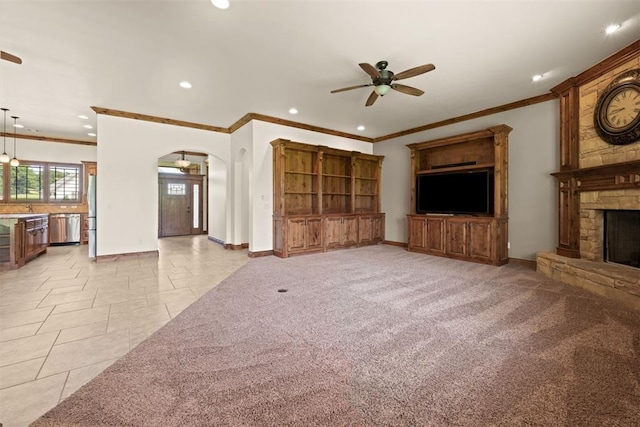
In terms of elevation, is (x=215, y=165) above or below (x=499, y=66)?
below

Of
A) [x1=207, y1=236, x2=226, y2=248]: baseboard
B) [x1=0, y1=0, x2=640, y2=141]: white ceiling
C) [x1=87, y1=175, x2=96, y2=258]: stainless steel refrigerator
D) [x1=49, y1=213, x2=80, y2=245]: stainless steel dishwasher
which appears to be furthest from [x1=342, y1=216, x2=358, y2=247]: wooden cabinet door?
[x1=49, y1=213, x2=80, y2=245]: stainless steel dishwasher

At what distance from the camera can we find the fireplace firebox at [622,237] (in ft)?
11.9

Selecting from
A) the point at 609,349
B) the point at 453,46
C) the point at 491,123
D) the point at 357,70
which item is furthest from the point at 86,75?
the point at 491,123

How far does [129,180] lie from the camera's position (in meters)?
5.67

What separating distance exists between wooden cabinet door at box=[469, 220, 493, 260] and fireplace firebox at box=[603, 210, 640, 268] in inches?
59.7

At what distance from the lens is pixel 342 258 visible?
18.7 ft

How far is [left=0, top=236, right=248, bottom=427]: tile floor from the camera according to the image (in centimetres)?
173

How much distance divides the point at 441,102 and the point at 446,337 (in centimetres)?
447

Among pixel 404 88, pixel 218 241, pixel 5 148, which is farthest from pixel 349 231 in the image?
pixel 5 148

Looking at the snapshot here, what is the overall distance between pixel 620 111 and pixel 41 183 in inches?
493

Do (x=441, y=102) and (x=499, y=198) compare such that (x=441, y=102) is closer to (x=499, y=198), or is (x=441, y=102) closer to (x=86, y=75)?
(x=499, y=198)

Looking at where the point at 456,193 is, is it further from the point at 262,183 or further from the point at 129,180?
the point at 129,180

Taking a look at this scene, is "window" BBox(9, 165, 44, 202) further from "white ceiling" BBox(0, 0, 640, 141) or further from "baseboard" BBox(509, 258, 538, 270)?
"baseboard" BBox(509, 258, 538, 270)

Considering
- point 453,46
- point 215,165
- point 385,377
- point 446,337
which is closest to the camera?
point 385,377
